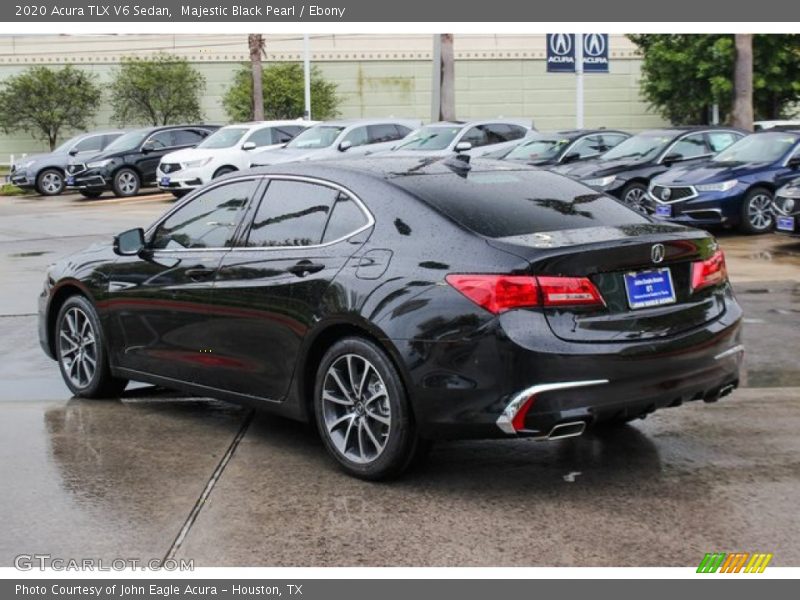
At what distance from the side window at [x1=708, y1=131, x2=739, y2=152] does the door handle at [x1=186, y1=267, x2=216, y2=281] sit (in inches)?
541

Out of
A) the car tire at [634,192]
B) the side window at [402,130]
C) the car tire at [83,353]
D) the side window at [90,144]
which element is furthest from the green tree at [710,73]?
the car tire at [83,353]

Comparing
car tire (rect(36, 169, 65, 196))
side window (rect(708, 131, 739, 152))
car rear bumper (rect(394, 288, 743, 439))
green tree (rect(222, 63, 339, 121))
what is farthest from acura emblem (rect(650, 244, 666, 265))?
green tree (rect(222, 63, 339, 121))

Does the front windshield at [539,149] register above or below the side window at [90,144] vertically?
below

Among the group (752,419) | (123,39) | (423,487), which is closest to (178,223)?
(423,487)

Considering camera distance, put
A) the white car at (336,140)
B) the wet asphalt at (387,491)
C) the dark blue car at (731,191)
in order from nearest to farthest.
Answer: the wet asphalt at (387,491), the dark blue car at (731,191), the white car at (336,140)

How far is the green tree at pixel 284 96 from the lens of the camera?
151 ft

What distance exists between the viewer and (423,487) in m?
5.34

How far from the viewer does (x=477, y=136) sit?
23.8 metres

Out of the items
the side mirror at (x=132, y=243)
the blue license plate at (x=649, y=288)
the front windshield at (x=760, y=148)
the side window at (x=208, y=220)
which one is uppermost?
the front windshield at (x=760, y=148)

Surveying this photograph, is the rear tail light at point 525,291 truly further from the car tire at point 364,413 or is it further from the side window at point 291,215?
the side window at point 291,215

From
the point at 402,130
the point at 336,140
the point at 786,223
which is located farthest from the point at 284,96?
the point at 786,223

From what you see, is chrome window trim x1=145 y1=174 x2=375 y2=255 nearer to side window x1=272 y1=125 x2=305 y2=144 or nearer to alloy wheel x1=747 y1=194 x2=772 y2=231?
alloy wheel x1=747 y1=194 x2=772 y2=231

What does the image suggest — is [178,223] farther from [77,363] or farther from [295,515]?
[295,515]

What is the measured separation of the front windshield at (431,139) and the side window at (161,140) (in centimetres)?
775
